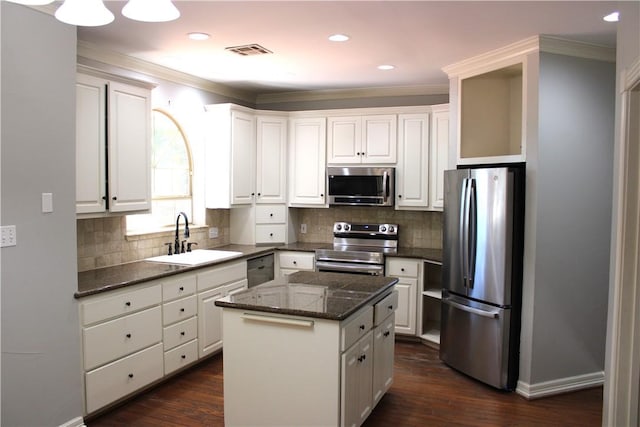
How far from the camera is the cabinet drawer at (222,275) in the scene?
416 cm

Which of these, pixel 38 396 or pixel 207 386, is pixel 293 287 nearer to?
pixel 207 386

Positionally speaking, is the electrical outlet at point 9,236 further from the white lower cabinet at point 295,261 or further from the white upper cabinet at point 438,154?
the white upper cabinet at point 438,154

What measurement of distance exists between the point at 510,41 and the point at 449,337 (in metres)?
2.41

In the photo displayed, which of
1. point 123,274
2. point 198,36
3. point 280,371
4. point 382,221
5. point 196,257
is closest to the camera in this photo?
point 280,371

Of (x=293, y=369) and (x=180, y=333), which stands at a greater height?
(x=293, y=369)

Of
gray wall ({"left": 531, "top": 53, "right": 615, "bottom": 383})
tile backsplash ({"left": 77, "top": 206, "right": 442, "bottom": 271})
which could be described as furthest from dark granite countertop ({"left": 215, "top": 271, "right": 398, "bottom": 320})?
tile backsplash ({"left": 77, "top": 206, "right": 442, "bottom": 271})

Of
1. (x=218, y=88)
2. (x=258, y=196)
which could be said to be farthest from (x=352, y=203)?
(x=218, y=88)

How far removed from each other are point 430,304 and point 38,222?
3.77 meters

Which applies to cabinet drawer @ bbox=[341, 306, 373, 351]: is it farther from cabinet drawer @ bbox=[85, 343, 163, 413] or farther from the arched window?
the arched window

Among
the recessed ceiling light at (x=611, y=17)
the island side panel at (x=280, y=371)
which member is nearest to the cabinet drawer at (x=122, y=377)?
the island side panel at (x=280, y=371)

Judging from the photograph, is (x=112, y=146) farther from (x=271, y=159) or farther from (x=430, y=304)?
(x=430, y=304)

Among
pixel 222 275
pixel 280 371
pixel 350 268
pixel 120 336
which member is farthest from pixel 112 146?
pixel 350 268

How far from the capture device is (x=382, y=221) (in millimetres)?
5547

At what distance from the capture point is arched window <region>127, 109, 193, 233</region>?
4.55m
